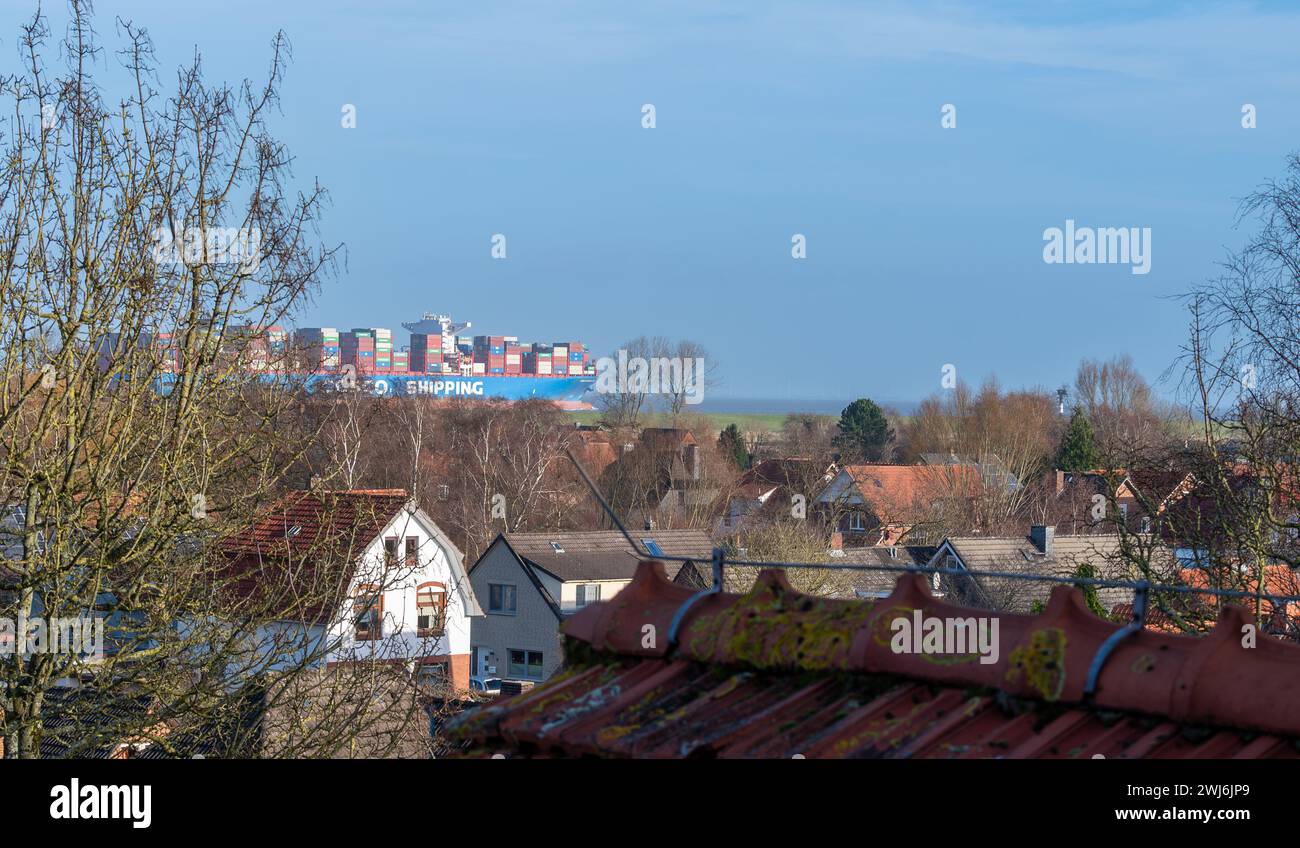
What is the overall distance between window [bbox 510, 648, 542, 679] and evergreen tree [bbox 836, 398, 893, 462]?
4220 cm

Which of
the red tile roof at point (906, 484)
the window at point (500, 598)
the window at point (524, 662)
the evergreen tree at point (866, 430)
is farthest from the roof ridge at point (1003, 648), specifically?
the evergreen tree at point (866, 430)

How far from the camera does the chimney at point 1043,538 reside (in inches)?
1528

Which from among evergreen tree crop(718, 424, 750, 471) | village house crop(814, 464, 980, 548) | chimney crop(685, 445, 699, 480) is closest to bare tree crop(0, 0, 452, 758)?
village house crop(814, 464, 980, 548)

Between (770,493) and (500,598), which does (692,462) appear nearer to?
(770,493)

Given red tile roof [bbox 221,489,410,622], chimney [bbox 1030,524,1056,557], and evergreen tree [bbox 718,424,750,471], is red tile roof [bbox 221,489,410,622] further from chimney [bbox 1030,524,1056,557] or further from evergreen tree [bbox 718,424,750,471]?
evergreen tree [bbox 718,424,750,471]

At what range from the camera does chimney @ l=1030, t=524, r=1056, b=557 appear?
1528 inches

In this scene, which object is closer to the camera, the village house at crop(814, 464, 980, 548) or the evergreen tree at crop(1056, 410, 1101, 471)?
the village house at crop(814, 464, 980, 548)

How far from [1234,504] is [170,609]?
37.5 ft

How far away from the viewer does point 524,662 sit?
42906 mm

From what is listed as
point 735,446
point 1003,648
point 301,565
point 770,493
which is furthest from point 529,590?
point 735,446

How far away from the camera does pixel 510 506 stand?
51.8 meters

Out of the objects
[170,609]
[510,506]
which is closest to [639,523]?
[510,506]
